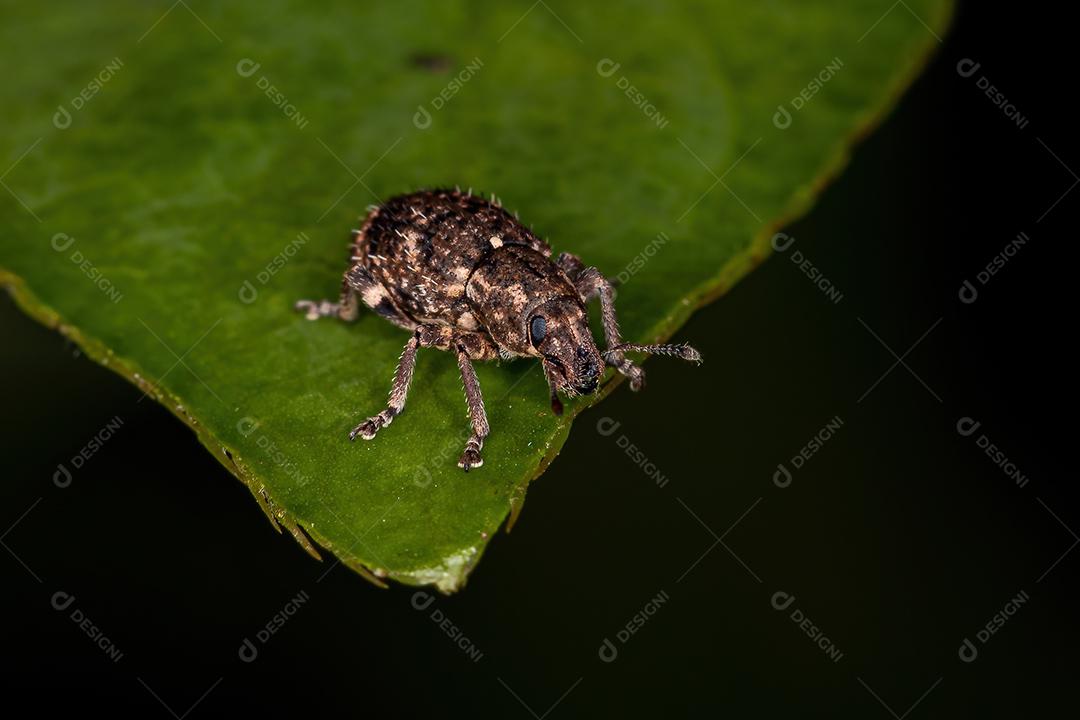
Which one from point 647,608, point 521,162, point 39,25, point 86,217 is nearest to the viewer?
point 647,608

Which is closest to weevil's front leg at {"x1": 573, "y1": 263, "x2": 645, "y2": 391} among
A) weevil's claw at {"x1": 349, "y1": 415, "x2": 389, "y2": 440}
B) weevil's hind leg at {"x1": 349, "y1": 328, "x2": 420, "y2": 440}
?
weevil's hind leg at {"x1": 349, "y1": 328, "x2": 420, "y2": 440}

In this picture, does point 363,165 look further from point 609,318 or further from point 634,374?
point 634,374

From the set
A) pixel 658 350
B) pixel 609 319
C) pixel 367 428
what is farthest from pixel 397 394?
pixel 658 350

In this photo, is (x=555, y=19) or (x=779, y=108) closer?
(x=779, y=108)

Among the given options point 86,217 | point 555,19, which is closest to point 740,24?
point 555,19

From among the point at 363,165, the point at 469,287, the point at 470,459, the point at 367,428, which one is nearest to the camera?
the point at 470,459

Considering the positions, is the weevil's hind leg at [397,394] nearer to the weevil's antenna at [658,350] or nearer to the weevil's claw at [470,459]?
the weevil's claw at [470,459]

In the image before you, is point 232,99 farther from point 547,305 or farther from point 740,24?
point 740,24
